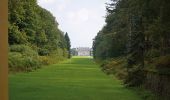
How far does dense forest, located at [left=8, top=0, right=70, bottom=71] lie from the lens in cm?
5047

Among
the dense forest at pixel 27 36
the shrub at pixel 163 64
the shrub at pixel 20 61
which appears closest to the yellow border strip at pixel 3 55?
the shrub at pixel 163 64

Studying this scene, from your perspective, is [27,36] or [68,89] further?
[27,36]

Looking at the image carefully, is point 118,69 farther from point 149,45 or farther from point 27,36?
point 27,36

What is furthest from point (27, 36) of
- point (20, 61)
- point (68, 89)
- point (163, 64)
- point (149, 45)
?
point (163, 64)

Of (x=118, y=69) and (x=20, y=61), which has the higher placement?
(x=20, y=61)

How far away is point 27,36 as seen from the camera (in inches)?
2879

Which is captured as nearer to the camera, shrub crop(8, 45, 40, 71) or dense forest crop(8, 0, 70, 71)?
shrub crop(8, 45, 40, 71)

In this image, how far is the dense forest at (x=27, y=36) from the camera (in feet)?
166

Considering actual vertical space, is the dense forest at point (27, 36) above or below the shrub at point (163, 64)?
above

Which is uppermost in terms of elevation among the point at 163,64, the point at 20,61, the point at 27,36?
the point at 27,36

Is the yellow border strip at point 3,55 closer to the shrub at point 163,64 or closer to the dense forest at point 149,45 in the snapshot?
the dense forest at point 149,45

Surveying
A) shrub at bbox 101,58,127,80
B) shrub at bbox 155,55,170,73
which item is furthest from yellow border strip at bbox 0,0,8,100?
shrub at bbox 101,58,127,80

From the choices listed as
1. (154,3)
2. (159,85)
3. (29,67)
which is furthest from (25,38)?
(154,3)

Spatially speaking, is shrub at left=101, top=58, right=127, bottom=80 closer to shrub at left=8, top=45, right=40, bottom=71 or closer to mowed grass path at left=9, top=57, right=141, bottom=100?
mowed grass path at left=9, top=57, right=141, bottom=100
